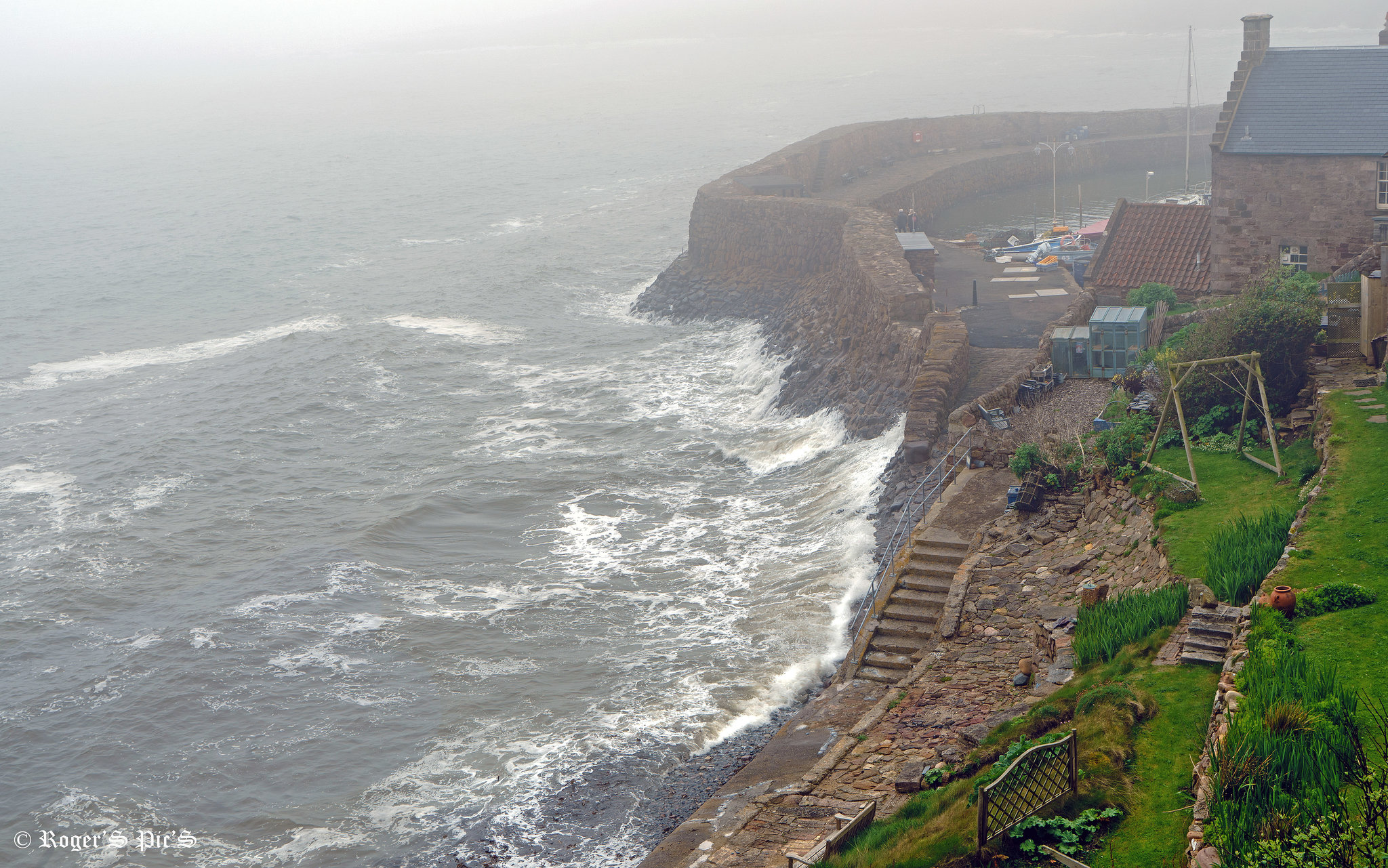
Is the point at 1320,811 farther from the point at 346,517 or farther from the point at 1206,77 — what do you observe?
the point at 1206,77

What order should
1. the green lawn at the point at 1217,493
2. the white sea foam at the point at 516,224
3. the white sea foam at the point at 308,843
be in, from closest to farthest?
the green lawn at the point at 1217,493, the white sea foam at the point at 308,843, the white sea foam at the point at 516,224

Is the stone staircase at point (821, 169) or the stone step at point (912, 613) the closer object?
the stone step at point (912, 613)

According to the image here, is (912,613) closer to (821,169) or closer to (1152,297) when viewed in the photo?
(1152,297)

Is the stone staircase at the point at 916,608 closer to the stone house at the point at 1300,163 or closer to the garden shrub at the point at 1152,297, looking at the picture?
the garden shrub at the point at 1152,297

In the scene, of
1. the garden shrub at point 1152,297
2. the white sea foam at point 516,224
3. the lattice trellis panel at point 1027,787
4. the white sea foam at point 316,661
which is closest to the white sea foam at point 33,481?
the white sea foam at point 316,661

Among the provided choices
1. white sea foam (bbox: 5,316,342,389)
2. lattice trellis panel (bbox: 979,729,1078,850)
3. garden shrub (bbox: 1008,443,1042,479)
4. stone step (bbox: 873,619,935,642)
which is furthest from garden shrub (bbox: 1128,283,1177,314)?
white sea foam (bbox: 5,316,342,389)

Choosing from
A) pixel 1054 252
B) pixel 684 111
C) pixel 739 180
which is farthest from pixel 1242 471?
pixel 684 111
